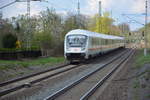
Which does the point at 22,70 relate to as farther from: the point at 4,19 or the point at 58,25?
the point at 4,19

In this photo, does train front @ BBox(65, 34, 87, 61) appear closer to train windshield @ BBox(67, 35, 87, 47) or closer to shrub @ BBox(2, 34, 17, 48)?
train windshield @ BBox(67, 35, 87, 47)

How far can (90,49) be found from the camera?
31.6 m

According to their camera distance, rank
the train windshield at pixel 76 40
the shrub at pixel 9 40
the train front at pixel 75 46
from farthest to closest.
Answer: the shrub at pixel 9 40, the train windshield at pixel 76 40, the train front at pixel 75 46

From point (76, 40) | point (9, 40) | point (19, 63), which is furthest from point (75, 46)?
point (9, 40)

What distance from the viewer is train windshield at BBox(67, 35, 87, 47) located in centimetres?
3008

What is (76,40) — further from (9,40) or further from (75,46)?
(9,40)

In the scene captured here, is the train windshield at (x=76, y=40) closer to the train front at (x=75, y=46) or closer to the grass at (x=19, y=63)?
the train front at (x=75, y=46)

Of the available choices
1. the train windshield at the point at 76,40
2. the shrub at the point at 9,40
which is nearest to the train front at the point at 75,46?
the train windshield at the point at 76,40

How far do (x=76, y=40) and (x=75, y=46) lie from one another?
65cm

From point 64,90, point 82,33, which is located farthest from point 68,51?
point 64,90

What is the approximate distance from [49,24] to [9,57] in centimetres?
2148

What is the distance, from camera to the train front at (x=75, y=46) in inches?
1171

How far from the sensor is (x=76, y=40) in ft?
99.3

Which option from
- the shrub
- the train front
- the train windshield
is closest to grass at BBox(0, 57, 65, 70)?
the train front
